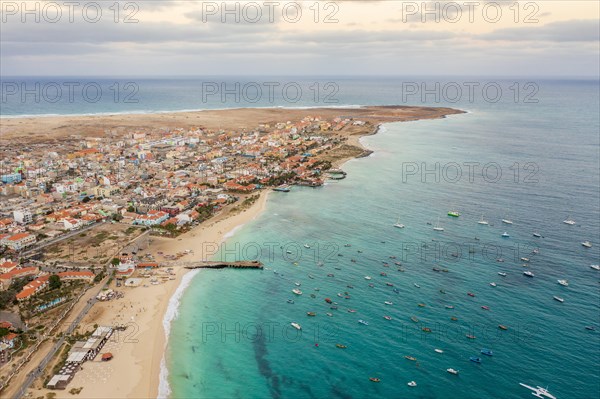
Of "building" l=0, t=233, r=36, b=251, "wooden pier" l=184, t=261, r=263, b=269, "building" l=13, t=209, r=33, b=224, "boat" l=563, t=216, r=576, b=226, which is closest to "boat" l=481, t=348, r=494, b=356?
"wooden pier" l=184, t=261, r=263, b=269

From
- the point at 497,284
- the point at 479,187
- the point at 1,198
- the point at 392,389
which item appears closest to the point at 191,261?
the point at 392,389

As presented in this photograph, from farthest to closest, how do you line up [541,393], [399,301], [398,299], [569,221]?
[569,221], [398,299], [399,301], [541,393]

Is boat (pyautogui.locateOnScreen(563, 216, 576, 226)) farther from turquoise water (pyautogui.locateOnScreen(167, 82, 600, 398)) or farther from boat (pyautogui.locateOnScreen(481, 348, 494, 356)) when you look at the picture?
boat (pyautogui.locateOnScreen(481, 348, 494, 356))

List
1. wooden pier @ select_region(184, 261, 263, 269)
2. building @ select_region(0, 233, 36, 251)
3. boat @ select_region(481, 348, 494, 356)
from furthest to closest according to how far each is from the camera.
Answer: building @ select_region(0, 233, 36, 251)
wooden pier @ select_region(184, 261, 263, 269)
boat @ select_region(481, 348, 494, 356)

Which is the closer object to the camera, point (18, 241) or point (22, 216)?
point (18, 241)

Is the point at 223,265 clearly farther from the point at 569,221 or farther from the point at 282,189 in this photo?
the point at 569,221

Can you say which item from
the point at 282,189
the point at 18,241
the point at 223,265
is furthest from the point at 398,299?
the point at 18,241

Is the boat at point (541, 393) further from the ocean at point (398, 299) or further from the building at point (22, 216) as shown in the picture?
the building at point (22, 216)
